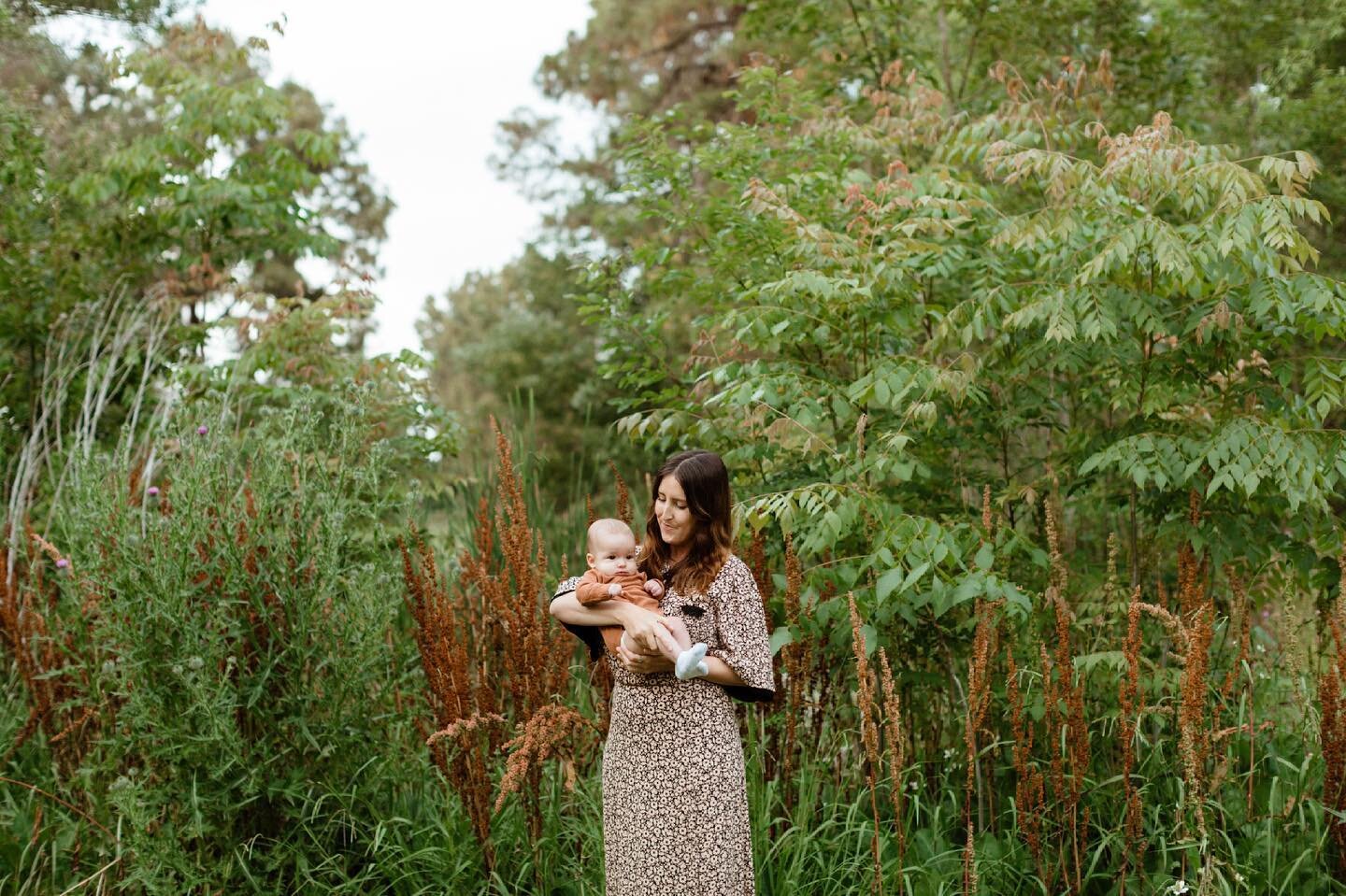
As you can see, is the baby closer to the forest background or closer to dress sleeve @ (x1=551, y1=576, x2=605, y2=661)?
dress sleeve @ (x1=551, y1=576, x2=605, y2=661)

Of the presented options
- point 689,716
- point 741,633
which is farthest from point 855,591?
point 689,716

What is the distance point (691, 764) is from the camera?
109 inches

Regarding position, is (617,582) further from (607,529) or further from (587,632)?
(587,632)

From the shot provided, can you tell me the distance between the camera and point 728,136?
17.0ft

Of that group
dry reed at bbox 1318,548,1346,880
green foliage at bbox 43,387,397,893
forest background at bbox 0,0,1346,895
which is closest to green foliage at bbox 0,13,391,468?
forest background at bbox 0,0,1346,895

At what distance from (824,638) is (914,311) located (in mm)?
1248

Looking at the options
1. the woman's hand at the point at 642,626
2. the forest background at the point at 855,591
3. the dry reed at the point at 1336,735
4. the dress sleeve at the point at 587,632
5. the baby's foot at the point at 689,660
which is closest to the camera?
the baby's foot at the point at 689,660

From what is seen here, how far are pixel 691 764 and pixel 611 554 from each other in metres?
0.56

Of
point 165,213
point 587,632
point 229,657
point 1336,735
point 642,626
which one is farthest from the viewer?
point 165,213

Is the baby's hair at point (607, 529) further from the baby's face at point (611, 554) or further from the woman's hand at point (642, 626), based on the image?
the woman's hand at point (642, 626)

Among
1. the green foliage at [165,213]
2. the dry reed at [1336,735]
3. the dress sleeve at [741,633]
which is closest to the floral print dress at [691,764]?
the dress sleeve at [741,633]

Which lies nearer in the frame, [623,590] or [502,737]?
[623,590]

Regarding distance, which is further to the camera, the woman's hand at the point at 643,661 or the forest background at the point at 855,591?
the forest background at the point at 855,591

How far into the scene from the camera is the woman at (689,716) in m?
2.75
